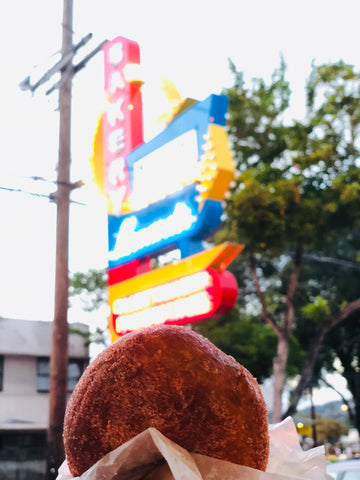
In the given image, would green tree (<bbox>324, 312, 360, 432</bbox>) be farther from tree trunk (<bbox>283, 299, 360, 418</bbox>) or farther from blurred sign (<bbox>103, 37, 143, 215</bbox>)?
blurred sign (<bbox>103, 37, 143, 215</bbox>)

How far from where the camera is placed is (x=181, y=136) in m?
11.1

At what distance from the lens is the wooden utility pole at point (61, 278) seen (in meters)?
8.23

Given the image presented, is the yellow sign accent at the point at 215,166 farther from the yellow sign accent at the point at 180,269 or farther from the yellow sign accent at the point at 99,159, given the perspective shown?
the yellow sign accent at the point at 99,159

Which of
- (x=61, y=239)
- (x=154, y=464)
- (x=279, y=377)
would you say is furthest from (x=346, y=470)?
(x=279, y=377)

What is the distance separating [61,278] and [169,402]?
8.00 m

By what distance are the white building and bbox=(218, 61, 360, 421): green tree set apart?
31.2ft

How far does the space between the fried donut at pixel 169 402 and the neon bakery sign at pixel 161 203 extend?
25.8 feet

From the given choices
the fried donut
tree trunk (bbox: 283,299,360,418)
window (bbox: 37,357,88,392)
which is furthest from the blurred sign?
window (bbox: 37,357,88,392)

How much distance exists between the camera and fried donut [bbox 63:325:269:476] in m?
1.32

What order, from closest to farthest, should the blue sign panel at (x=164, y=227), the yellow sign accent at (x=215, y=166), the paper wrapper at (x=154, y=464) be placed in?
1. the paper wrapper at (x=154, y=464)
2. the yellow sign accent at (x=215, y=166)
3. the blue sign panel at (x=164, y=227)

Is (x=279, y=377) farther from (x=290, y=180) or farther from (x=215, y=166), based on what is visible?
(x=215, y=166)

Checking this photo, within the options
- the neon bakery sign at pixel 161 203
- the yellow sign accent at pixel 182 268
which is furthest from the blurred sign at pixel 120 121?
the yellow sign accent at pixel 182 268

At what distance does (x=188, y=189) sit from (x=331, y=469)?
5.64 metres

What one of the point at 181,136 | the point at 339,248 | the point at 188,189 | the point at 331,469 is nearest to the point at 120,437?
the point at 331,469
